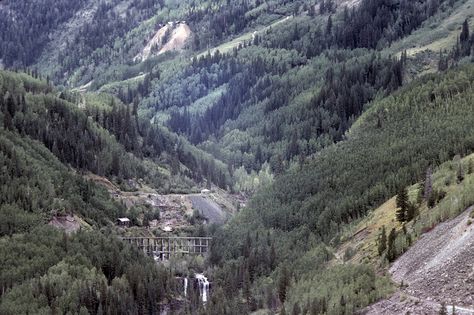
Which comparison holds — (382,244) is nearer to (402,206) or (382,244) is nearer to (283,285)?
(402,206)

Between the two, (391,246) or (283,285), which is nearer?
(391,246)

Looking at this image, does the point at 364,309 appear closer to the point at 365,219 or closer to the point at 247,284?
the point at 365,219

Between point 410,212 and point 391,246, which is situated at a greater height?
point 410,212

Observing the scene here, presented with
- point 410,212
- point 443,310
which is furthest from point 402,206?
point 443,310

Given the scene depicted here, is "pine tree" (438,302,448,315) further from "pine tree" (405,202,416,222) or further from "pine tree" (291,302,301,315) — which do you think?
"pine tree" (405,202,416,222)

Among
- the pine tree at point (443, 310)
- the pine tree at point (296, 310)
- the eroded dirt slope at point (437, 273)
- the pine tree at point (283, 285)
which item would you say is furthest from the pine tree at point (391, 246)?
the pine tree at point (443, 310)

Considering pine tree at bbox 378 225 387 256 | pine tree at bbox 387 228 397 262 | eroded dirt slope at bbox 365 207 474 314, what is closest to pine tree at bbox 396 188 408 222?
pine tree at bbox 378 225 387 256

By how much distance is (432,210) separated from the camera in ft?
438

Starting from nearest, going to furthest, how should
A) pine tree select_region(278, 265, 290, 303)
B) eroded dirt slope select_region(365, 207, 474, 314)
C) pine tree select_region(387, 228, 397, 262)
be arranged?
eroded dirt slope select_region(365, 207, 474, 314) → pine tree select_region(387, 228, 397, 262) → pine tree select_region(278, 265, 290, 303)

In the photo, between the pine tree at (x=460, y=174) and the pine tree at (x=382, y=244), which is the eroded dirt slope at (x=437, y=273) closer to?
the pine tree at (x=382, y=244)

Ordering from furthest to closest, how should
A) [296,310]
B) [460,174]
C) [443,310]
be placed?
[460,174] → [296,310] → [443,310]

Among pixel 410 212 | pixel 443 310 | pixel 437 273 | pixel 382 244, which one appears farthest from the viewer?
pixel 410 212

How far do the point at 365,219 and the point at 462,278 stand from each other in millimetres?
72773

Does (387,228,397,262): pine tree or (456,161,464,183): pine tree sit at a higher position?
(456,161,464,183): pine tree
